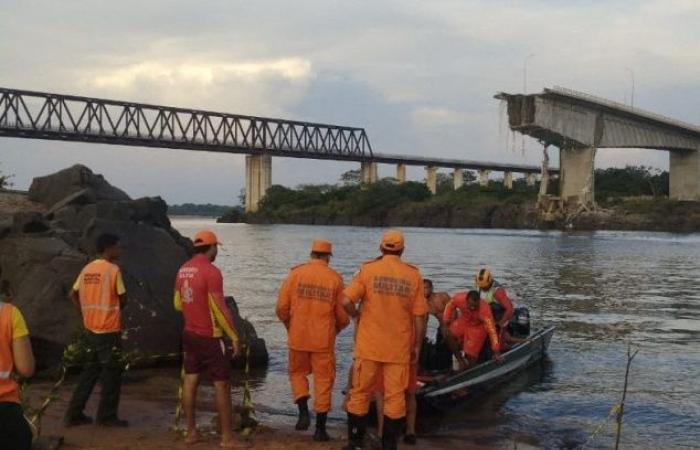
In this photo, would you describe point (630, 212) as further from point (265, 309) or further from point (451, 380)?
point (451, 380)

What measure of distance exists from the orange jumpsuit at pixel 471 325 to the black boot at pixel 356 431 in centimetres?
358

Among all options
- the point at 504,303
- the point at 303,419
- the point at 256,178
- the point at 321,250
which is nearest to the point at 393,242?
the point at 321,250

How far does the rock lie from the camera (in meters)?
17.2

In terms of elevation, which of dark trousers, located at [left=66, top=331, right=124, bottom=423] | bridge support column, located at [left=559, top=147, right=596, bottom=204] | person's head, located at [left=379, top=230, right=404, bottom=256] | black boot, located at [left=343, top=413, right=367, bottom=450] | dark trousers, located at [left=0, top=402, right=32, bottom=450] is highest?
bridge support column, located at [left=559, top=147, right=596, bottom=204]

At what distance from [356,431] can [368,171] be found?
133015 mm

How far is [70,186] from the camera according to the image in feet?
56.7

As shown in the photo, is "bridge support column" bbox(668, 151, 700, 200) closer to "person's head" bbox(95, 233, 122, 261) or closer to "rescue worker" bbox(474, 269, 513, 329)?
"rescue worker" bbox(474, 269, 513, 329)

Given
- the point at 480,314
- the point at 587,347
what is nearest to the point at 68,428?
the point at 480,314

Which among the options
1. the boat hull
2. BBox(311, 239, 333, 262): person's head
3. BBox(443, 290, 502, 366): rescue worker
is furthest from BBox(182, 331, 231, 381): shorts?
BBox(443, 290, 502, 366): rescue worker

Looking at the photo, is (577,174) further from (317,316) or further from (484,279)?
(317,316)

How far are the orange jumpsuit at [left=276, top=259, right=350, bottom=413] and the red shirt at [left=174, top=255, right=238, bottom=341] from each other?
977mm

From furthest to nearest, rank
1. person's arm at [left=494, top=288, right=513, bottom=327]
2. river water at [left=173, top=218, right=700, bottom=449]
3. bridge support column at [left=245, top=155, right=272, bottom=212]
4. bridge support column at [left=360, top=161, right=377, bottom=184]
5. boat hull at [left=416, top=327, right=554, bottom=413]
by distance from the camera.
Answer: bridge support column at [left=360, top=161, right=377, bottom=184] < bridge support column at [left=245, top=155, right=272, bottom=212] < person's arm at [left=494, top=288, right=513, bottom=327] < river water at [left=173, top=218, right=700, bottom=449] < boat hull at [left=416, top=327, right=554, bottom=413]

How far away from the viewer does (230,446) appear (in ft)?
25.8

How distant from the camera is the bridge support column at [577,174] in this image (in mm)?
86062
